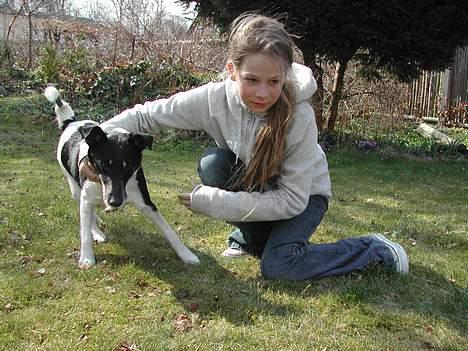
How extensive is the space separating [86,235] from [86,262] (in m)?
0.18

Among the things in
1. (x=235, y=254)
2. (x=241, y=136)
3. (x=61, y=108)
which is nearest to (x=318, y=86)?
A: (x=61, y=108)

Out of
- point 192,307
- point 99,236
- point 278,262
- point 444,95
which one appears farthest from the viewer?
point 444,95

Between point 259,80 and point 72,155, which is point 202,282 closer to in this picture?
point 259,80

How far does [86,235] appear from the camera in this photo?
11.9 ft

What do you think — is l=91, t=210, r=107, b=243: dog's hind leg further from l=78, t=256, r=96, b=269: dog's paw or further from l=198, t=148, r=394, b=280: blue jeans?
l=198, t=148, r=394, b=280: blue jeans

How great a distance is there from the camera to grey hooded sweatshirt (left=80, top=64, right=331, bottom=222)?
3.17 meters

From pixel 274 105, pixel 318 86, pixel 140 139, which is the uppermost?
pixel 318 86

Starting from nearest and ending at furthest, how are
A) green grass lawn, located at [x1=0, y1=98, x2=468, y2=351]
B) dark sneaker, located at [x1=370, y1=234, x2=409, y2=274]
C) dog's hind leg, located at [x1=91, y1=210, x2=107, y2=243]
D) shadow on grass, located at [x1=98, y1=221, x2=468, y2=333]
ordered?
1. green grass lawn, located at [x1=0, y1=98, x2=468, y2=351]
2. shadow on grass, located at [x1=98, y1=221, x2=468, y2=333]
3. dark sneaker, located at [x1=370, y1=234, x2=409, y2=274]
4. dog's hind leg, located at [x1=91, y1=210, x2=107, y2=243]

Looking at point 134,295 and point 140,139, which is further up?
point 140,139

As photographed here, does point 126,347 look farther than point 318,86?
No

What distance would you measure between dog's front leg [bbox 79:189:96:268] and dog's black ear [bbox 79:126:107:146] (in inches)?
17.6

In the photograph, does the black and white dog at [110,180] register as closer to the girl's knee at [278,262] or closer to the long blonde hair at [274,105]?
the girl's knee at [278,262]

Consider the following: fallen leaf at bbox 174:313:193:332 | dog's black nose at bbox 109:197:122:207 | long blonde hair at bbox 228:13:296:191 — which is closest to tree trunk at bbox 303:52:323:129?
long blonde hair at bbox 228:13:296:191

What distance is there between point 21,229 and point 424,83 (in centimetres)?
1130
